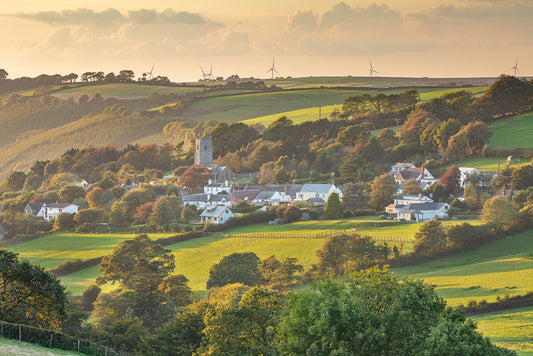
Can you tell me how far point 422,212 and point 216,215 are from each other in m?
22.2

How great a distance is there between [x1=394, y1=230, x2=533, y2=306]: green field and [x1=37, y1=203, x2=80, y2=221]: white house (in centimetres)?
5065

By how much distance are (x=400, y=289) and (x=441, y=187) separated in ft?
181

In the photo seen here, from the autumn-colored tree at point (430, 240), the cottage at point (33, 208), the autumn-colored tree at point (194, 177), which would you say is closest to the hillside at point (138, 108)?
the autumn-colored tree at point (194, 177)

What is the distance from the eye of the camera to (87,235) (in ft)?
237

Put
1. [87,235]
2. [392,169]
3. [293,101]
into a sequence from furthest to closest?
1. [293,101]
2. [392,169]
3. [87,235]

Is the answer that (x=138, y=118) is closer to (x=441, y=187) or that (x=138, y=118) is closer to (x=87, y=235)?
(x=87, y=235)

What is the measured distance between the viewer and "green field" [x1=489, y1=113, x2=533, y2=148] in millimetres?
86562

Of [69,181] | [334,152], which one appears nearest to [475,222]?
[334,152]

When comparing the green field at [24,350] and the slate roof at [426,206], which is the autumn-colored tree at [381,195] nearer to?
the slate roof at [426,206]

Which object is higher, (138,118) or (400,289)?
(138,118)

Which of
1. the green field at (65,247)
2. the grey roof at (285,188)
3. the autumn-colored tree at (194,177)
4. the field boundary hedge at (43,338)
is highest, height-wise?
the autumn-colored tree at (194,177)

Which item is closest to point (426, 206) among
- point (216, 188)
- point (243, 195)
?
point (243, 195)

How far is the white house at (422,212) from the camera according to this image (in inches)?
2534

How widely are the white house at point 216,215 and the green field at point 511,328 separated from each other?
39.6 meters
